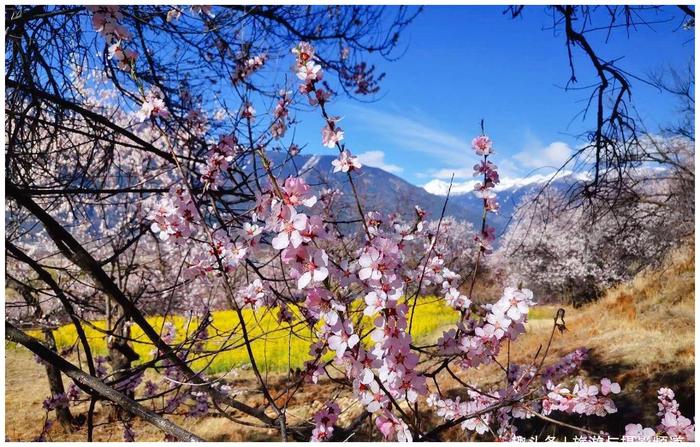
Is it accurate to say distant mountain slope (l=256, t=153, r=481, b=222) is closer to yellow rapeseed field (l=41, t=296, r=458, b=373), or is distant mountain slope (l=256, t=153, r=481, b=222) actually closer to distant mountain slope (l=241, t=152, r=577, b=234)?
distant mountain slope (l=241, t=152, r=577, b=234)

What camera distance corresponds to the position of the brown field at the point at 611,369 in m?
3.47

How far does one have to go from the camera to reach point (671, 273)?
19.5 feet

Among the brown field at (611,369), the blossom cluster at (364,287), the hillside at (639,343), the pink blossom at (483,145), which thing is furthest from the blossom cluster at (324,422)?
the hillside at (639,343)

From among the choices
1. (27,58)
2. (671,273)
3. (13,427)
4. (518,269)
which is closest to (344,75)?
(27,58)

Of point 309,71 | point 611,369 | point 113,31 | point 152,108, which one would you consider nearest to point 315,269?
point 309,71

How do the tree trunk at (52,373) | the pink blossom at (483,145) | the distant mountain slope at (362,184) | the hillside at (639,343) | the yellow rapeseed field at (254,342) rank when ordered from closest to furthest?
1. the pink blossom at (483,145)
2. the distant mountain slope at (362,184)
3. the tree trunk at (52,373)
4. the hillside at (639,343)
5. the yellow rapeseed field at (254,342)

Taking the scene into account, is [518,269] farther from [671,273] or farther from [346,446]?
[346,446]

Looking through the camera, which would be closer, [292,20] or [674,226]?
[292,20]

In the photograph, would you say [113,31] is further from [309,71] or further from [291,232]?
[291,232]

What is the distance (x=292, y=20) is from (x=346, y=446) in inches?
74.6

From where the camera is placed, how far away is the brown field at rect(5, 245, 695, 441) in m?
3.47

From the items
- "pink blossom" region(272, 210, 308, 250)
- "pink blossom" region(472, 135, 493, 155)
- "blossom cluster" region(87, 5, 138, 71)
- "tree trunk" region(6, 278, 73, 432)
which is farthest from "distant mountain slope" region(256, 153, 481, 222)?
"tree trunk" region(6, 278, 73, 432)

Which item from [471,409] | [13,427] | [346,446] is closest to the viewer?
[346,446]

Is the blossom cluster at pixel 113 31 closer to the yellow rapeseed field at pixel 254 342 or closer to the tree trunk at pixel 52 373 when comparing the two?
the tree trunk at pixel 52 373
